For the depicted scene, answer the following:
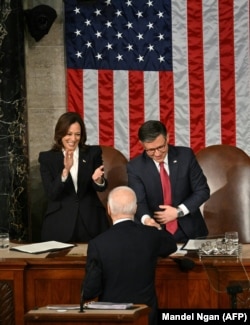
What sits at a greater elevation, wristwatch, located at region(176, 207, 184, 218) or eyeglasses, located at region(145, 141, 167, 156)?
eyeglasses, located at region(145, 141, 167, 156)

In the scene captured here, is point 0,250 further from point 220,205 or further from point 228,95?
point 228,95

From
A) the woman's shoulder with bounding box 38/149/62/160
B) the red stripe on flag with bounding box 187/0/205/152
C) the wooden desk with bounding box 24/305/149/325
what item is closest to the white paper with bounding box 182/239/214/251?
the woman's shoulder with bounding box 38/149/62/160

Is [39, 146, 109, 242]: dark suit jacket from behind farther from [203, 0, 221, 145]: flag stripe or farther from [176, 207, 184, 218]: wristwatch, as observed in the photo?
[203, 0, 221, 145]: flag stripe

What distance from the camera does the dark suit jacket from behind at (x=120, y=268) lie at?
5426 mm

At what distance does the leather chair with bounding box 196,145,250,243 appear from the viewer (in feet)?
26.9

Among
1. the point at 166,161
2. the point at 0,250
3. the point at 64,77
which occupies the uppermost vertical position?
the point at 64,77

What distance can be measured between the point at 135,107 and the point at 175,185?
2.28 meters

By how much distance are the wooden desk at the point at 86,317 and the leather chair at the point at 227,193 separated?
12.0 ft

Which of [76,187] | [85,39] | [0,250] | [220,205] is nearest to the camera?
[0,250]

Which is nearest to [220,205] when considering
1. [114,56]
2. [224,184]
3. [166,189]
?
[224,184]

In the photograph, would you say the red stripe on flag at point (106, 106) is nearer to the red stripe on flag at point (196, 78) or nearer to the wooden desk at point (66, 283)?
the red stripe on flag at point (196, 78)

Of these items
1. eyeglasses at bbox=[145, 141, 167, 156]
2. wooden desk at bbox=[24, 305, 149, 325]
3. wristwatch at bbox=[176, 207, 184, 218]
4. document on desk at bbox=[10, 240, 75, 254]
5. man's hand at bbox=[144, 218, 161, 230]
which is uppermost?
eyeglasses at bbox=[145, 141, 167, 156]

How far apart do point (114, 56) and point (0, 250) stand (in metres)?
3.06

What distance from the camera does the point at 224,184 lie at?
827 cm
